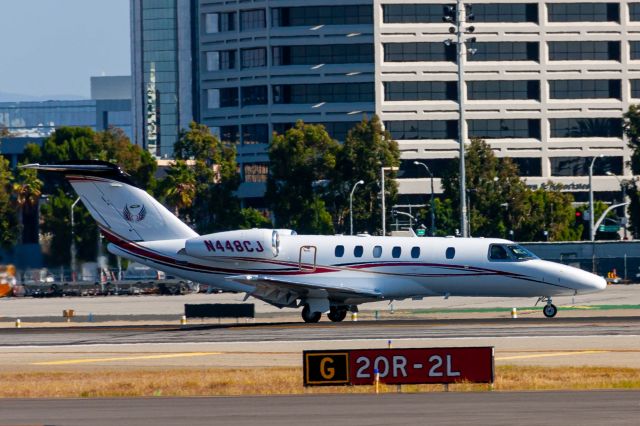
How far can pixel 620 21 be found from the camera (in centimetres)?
12838

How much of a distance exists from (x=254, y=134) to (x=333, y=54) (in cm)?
1117

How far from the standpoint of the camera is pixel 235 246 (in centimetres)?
5016

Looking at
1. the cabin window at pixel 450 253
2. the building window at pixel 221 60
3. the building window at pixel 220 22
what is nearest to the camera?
the cabin window at pixel 450 253

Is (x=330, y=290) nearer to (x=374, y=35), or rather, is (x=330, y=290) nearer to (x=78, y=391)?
(x=78, y=391)

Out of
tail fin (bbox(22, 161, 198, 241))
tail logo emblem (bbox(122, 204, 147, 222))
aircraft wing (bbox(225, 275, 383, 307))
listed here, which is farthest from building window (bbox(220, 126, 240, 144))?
aircraft wing (bbox(225, 275, 383, 307))

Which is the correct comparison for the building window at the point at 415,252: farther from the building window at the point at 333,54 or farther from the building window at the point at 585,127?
the building window at the point at 585,127

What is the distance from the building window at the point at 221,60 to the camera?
5226 inches

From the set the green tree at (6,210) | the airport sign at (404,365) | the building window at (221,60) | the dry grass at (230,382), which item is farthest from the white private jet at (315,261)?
the building window at (221,60)

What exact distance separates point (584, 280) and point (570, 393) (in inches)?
853

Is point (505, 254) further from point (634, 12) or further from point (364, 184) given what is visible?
point (634, 12)

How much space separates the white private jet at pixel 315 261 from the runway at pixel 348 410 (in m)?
20.5

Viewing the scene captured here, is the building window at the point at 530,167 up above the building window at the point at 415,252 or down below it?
above

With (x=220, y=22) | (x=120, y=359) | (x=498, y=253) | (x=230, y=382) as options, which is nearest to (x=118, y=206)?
(x=120, y=359)

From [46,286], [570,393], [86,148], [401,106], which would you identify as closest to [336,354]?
[570,393]
